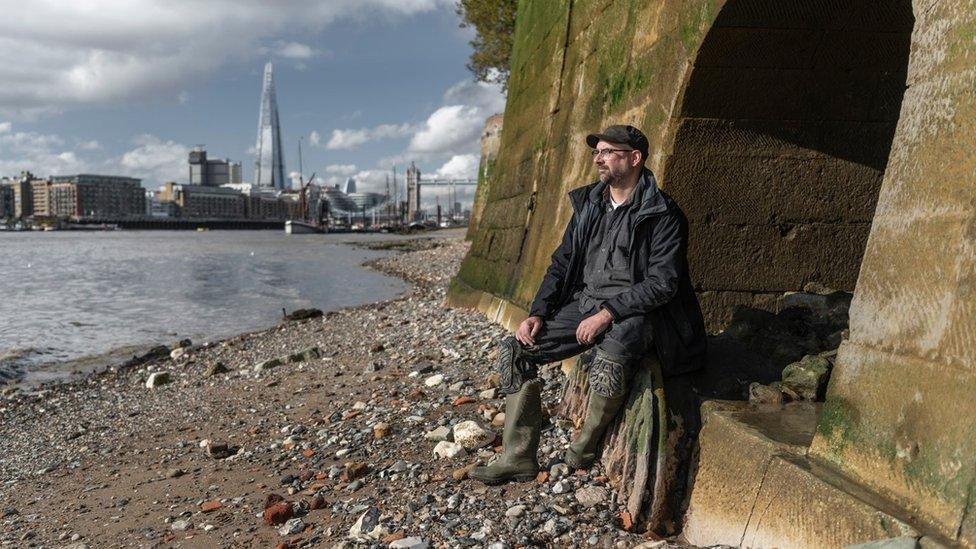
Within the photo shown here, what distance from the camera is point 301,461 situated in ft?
20.2

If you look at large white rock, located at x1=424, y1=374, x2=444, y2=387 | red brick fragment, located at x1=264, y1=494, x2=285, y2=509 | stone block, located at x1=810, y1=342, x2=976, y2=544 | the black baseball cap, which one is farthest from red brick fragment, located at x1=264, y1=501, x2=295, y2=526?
stone block, located at x1=810, y1=342, x2=976, y2=544

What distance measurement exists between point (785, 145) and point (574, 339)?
273 centimetres

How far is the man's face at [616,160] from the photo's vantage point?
169 inches

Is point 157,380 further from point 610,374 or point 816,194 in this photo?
point 816,194

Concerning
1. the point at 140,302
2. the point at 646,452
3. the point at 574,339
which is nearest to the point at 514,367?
the point at 574,339

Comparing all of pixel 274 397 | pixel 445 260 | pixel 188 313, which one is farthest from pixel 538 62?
pixel 445 260

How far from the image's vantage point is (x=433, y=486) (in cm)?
505

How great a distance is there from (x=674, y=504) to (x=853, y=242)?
3.23 metres

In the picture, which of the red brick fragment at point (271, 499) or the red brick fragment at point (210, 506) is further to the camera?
the red brick fragment at point (210, 506)

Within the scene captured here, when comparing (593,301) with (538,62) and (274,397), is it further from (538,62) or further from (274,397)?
(538,62)

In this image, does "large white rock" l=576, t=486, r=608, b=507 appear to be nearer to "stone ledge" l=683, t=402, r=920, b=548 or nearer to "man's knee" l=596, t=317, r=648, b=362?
"stone ledge" l=683, t=402, r=920, b=548

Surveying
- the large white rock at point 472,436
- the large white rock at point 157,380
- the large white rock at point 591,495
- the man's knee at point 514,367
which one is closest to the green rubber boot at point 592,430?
the large white rock at point 591,495

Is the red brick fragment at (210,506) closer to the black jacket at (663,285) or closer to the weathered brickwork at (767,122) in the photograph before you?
the black jacket at (663,285)

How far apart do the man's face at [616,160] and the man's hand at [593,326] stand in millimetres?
772
